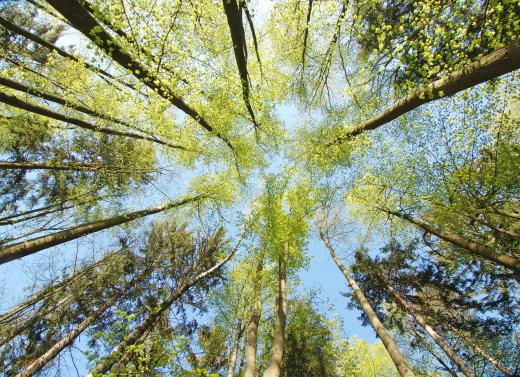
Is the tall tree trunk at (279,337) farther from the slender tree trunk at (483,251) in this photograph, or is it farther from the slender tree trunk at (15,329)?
the slender tree trunk at (15,329)

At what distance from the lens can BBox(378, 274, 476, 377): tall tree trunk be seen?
7546 mm

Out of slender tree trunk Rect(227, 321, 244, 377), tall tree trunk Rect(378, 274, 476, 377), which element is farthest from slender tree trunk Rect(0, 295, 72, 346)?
tall tree trunk Rect(378, 274, 476, 377)

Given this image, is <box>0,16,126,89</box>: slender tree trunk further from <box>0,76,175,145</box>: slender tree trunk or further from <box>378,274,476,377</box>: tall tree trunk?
<box>378,274,476,377</box>: tall tree trunk

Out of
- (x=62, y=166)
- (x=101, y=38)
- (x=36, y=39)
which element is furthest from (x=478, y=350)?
(x=36, y=39)

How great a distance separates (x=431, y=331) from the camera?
345 inches

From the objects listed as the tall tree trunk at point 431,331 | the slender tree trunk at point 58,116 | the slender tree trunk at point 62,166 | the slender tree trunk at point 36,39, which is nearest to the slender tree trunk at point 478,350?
the tall tree trunk at point 431,331

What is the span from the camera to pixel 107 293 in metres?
9.58

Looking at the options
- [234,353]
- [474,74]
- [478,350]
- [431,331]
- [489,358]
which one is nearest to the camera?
[474,74]

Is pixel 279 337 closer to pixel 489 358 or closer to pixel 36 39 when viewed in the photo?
pixel 489 358

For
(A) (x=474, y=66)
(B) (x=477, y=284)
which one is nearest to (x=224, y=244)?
(B) (x=477, y=284)

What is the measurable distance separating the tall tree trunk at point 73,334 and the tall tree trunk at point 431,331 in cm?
945

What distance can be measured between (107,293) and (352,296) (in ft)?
31.8

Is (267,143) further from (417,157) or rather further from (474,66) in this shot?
(474,66)

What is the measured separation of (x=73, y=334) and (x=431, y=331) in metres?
10.9
